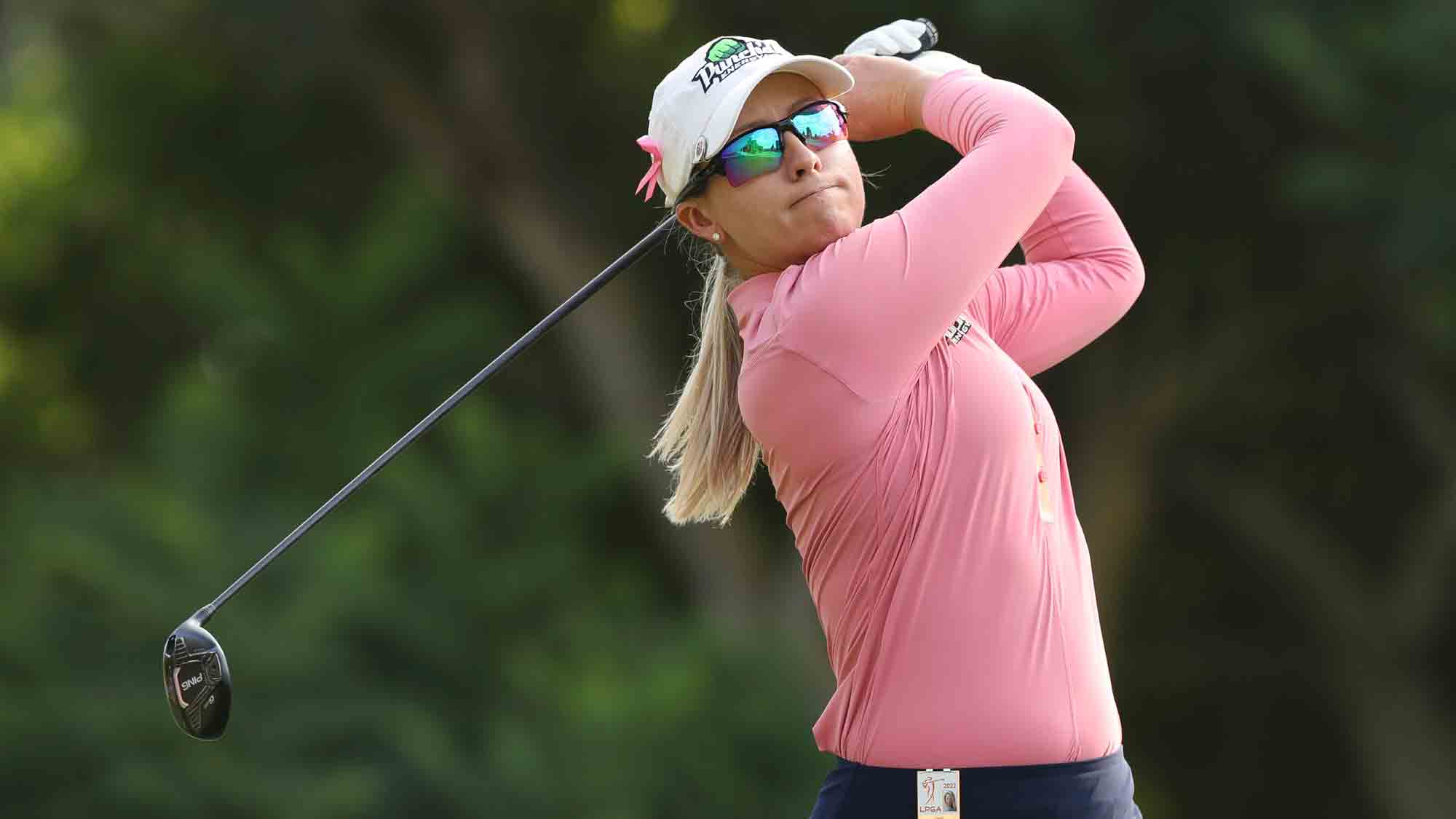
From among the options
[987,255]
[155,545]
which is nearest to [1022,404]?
[987,255]

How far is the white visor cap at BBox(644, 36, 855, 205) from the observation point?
2303 millimetres

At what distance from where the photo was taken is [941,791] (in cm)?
223

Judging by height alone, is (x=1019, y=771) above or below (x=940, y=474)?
below

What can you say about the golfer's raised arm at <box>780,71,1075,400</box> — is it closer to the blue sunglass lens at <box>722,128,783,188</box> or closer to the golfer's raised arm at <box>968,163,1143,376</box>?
the blue sunglass lens at <box>722,128,783,188</box>

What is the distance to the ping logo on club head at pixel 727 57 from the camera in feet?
7.68

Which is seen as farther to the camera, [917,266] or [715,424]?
[715,424]

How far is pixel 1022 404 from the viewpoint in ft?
7.50

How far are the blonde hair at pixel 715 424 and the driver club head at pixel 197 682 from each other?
0.70 meters

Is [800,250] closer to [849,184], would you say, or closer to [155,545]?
[849,184]

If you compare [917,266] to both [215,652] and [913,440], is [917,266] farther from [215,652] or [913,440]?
[215,652]

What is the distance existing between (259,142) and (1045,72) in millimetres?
3899

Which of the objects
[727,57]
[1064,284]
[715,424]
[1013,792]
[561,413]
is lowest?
[561,413]

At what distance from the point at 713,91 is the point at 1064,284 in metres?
0.55

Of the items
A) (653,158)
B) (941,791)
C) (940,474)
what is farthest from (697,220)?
(941,791)
